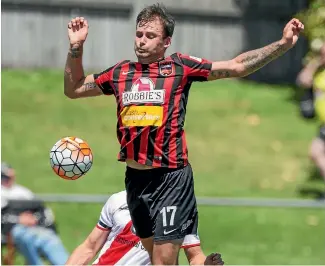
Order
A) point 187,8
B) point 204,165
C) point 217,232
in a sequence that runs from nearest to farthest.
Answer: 1. point 217,232
2. point 204,165
3. point 187,8

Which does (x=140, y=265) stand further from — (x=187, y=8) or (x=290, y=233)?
(x=187, y=8)

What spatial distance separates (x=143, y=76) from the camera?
638cm

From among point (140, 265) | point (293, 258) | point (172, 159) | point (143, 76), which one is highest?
point (143, 76)

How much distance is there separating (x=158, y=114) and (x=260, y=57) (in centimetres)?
75

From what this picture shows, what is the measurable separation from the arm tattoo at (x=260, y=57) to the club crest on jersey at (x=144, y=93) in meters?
0.57

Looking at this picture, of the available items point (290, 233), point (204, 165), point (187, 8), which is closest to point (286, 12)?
point (187, 8)

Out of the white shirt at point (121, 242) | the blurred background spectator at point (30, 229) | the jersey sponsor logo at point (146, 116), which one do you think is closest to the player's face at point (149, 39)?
the jersey sponsor logo at point (146, 116)

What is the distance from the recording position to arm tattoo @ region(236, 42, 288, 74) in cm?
632

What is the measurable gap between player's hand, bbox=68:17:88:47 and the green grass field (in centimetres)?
522

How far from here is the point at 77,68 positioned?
6.48 meters

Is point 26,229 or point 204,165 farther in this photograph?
point 204,165

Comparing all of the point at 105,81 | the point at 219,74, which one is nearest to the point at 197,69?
the point at 219,74

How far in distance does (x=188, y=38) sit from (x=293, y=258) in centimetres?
887

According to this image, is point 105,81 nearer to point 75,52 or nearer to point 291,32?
point 75,52
